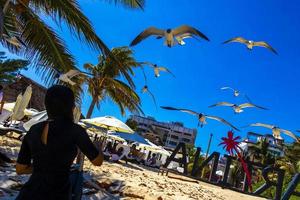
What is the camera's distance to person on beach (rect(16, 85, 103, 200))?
2.36 m

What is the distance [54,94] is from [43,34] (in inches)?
212

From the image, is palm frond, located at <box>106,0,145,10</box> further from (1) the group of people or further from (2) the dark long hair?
(1) the group of people

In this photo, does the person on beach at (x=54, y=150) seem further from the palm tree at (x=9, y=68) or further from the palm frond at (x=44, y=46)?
the palm tree at (x=9, y=68)

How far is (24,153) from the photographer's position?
2570mm

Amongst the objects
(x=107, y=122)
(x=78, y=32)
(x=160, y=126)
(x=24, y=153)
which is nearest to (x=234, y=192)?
(x=107, y=122)

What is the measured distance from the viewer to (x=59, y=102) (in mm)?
2496

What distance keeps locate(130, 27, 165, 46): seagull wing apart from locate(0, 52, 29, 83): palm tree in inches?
734

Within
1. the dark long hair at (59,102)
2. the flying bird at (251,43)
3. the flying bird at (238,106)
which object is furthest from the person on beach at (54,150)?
the flying bird at (238,106)

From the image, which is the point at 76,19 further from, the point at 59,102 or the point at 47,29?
the point at 59,102

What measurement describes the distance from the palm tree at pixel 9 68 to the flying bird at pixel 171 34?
1814 cm


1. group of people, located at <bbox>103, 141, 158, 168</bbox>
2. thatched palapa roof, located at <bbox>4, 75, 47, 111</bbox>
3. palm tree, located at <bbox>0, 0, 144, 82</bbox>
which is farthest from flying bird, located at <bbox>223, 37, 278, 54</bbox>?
thatched palapa roof, located at <bbox>4, 75, 47, 111</bbox>

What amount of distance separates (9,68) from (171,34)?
746 inches

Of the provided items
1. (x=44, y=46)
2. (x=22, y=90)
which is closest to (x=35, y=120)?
(x=44, y=46)

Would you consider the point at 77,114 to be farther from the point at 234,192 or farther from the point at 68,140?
the point at 68,140
